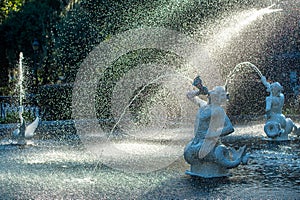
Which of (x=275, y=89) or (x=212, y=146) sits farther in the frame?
(x=275, y=89)

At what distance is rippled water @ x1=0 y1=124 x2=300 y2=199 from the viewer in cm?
622

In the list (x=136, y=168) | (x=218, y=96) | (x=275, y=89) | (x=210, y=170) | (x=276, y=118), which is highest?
(x=218, y=96)

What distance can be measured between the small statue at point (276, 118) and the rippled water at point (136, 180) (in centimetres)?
154

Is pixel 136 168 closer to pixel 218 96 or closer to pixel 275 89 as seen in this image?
pixel 218 96

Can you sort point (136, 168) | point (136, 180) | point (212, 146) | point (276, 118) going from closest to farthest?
point (212, 146) → point (136, 180) → point (136, 168) → point (276, 118)

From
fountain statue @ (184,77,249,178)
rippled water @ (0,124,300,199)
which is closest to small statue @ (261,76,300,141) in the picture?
rippled water @ (0,124,300,199)

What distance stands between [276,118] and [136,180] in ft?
20.4

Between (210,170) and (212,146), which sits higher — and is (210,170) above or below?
below

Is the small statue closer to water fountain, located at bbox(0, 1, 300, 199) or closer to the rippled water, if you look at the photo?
water fountain, located at bbox(0, 1, 300, 199)

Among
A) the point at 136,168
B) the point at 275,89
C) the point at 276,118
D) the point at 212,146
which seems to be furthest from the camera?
the point at 276,118

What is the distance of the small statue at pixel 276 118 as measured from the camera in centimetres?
1218

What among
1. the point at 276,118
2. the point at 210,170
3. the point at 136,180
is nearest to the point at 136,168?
the point at 136,180

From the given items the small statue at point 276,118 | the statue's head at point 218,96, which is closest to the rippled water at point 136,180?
the statue's head at point 218,96

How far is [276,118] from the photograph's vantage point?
A: 40.4 ft
